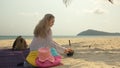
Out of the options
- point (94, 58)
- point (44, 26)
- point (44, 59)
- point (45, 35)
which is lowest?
point (94, 58)

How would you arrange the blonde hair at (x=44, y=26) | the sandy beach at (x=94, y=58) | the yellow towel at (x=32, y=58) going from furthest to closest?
the sandy beach at (x=94, y=58)
the yellow towel at (x=32, y=58)
the blonde hair at (x=44, y=26)

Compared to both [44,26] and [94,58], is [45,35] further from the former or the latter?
[94,58]

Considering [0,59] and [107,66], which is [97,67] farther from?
[0,59]

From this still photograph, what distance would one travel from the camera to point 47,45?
641 cm

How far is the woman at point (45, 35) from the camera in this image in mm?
6266

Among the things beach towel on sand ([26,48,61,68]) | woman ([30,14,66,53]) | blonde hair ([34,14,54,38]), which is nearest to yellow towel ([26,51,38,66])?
beach towel on sand ([26,48,61,68])

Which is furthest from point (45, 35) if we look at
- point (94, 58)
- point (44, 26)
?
point (94, 58)

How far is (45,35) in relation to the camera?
20.9ft

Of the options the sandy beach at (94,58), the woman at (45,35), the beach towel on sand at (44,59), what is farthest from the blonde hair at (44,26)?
the sandy beach at (94,58)

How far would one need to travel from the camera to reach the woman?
627cm

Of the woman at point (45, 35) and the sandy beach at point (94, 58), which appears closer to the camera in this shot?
the woman at point (45, 35)

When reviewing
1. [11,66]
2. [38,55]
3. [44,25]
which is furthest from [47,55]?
[11,66]

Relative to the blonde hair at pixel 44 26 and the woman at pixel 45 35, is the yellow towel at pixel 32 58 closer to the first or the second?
the woman at pixel 45 35

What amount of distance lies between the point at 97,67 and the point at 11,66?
2329 millimetres
